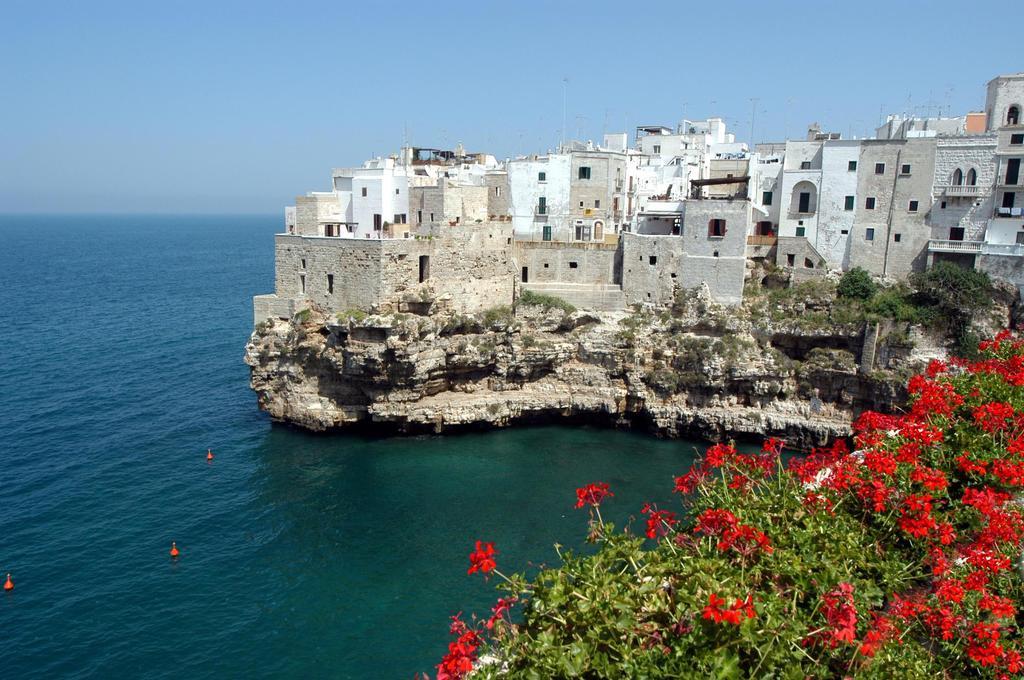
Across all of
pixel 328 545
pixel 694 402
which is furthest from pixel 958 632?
pixel 694 402

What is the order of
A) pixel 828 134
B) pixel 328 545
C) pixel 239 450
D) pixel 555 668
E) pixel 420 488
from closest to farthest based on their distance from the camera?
1. pixel 555 668
2. pixel 328 545
3. pixel 420 488
4. pixel 239 450
5. pixel 828 134

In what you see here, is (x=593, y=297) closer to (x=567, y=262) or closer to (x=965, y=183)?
(x=567, y=262)

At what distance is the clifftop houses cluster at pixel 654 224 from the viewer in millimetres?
36500

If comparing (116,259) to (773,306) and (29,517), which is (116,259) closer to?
(29,517)

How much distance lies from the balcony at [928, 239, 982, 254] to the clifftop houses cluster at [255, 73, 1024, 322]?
0.09m

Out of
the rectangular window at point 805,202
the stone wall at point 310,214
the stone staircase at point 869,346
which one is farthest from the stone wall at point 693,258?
the stone wall at point 310,214

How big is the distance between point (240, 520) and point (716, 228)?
89.5 feet

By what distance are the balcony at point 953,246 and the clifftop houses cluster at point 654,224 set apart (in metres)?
0.09

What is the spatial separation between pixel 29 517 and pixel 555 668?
26539 mm

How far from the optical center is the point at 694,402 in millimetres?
36906

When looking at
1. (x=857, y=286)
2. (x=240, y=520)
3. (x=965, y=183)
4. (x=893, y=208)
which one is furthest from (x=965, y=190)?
(x=240, y=520)

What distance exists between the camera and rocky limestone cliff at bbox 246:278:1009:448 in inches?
1391

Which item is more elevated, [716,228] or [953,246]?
[716,228]

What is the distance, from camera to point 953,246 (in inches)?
1481
